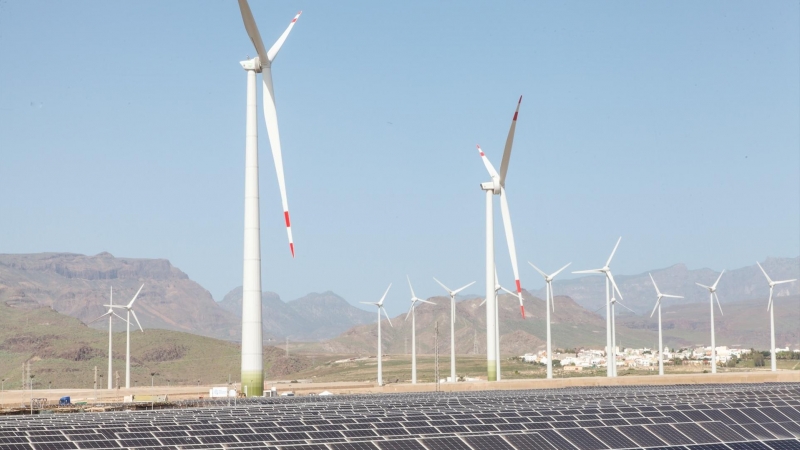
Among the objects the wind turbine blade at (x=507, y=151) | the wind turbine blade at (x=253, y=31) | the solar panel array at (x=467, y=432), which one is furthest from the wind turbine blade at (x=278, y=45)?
the solar panel array at (x=467, y=432)

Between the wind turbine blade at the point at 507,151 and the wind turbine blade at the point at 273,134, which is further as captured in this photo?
the wind turbine blade at the point at 507,151

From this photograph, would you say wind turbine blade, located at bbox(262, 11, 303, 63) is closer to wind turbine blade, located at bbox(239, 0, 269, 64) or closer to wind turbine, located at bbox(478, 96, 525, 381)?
wind turbine blade, located at bbox(239, 0, 269, 64)

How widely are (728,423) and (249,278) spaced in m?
40.6

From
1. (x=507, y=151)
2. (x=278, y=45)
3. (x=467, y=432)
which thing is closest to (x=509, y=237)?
(x=507, y=151)

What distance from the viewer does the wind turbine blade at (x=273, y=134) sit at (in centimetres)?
7206

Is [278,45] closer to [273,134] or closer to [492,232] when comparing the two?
[273,134]

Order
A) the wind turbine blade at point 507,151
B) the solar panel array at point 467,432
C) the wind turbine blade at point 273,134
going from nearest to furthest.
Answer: the solar panel array at point 467,432, the wind turbine blade at point 273,134, the wind turbine blade at point 507,151

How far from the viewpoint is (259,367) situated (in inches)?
3031

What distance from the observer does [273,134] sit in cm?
7731

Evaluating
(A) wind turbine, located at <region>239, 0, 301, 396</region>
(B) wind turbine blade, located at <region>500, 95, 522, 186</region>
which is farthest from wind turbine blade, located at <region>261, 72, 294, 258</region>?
(B) wind turbine blade, located at <region>500, 95, 522, 186</region>

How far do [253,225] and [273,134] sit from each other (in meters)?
6.85

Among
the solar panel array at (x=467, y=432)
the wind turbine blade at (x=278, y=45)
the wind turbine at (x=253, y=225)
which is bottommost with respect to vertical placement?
the solar panel array at (x=467, y=432)

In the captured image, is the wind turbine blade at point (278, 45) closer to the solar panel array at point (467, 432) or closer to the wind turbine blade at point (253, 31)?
the wind turbine blade at point (253, 31)

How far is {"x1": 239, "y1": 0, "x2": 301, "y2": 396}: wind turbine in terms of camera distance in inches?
2987
